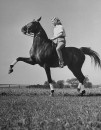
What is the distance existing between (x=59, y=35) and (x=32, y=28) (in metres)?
1.28

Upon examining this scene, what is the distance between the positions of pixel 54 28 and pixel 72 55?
158 centimetres

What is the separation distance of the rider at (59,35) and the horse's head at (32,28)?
78 cm

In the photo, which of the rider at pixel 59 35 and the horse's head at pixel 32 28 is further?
the horse's head at pixel 32 28

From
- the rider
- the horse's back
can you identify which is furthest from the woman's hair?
the horse's back

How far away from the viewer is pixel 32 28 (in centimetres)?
1433

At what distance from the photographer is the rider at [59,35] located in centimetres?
1391

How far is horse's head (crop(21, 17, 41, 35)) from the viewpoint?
1434 centimetres

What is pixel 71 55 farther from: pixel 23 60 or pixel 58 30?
pixel 23 60

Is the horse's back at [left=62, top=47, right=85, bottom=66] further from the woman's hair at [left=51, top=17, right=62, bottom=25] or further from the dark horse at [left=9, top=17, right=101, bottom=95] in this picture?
the woman's hair at [left=51, top=17, right=62, bottom=25]

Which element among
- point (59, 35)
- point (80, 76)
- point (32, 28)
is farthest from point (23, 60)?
point (80, 76)

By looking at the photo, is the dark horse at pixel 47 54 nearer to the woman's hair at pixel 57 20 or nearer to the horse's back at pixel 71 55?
the horse's back at pixel 71 55

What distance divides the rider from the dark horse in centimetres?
28

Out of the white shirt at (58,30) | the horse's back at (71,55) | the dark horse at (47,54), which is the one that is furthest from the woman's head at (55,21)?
the horse's back at (71,55)

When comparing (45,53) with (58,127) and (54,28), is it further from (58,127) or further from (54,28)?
(58,127)
